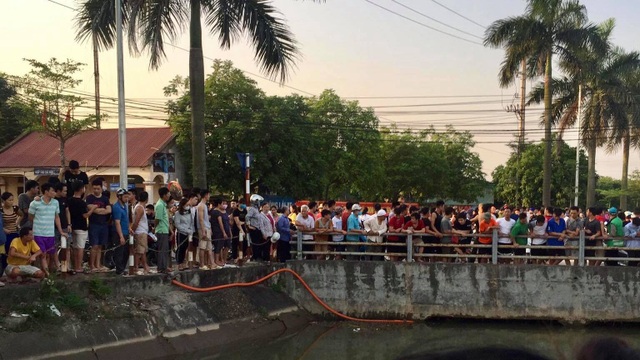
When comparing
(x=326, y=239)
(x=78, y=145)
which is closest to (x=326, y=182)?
(x=78, y=145)

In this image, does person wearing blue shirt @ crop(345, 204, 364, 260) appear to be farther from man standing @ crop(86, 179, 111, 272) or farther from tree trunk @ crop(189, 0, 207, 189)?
man standing @ crop(86, 179, 111, 272)

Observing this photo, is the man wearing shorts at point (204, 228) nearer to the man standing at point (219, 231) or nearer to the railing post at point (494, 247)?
the man standing at point (219, 231)

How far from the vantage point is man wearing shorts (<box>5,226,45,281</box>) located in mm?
9945

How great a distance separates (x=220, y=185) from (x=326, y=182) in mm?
6053

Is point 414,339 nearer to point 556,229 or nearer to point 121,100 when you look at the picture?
point 556,229

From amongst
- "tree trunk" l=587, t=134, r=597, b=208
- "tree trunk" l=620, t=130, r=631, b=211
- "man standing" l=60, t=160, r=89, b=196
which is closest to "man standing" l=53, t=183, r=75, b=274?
"man standing" l=60, t=160, r=89, b=196

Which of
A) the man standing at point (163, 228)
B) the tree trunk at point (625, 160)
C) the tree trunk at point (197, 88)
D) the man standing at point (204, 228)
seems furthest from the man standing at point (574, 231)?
the tree trunk at point (625, 160)

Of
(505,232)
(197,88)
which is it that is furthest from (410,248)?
(197,88)

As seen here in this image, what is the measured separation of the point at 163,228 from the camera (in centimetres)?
1240

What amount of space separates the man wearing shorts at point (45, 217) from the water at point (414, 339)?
3.55 m

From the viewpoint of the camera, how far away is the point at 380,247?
15852 mm

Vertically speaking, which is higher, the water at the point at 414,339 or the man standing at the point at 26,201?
the man standing at the point at 26,201

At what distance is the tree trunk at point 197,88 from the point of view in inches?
619

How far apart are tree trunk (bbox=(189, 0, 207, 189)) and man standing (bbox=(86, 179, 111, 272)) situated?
4.37 metres
